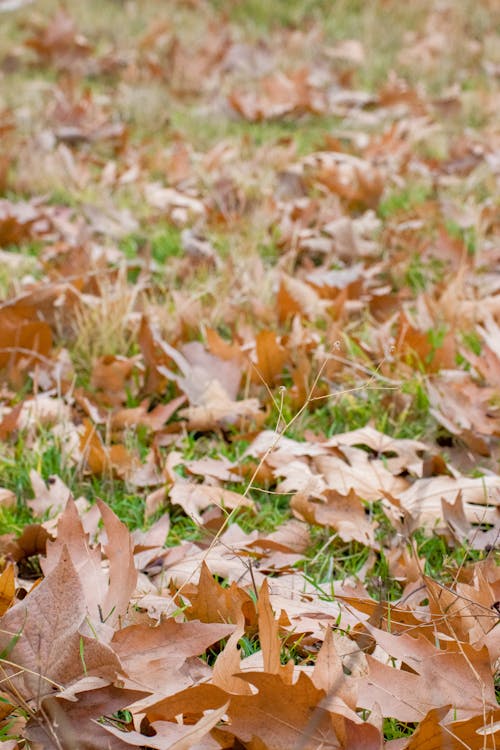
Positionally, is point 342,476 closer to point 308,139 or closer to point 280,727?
point 280,727

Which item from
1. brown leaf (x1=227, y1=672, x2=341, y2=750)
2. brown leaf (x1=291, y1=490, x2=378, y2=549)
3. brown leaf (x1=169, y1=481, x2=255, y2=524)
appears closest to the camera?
brown leaf (x1=227, y1=672, x2=341, y2=750)

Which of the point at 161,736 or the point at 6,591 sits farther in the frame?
the point at 6,591

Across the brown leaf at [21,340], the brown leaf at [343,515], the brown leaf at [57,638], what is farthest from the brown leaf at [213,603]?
the brown leaf at [21,340]

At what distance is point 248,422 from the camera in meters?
2.07

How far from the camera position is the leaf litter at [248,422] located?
3.65ft

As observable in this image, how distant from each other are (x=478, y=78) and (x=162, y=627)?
5.27 m

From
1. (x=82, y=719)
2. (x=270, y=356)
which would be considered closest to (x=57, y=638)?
(x=82, y=719)

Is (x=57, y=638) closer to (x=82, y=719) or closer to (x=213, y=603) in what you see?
(x=82, y=719)

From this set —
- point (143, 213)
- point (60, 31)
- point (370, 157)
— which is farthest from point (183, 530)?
point (60, 31)

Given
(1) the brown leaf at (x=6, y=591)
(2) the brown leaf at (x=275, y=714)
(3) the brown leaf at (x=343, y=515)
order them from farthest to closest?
(3) the brown leaf at (x=343, y=515), (1) the brown leaf at (x=6, y=591), (2) the brown leaf at (x=275, y=714)

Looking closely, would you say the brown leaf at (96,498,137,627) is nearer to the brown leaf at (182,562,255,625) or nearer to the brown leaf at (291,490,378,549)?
the brown leaf at (182,562,255,625)

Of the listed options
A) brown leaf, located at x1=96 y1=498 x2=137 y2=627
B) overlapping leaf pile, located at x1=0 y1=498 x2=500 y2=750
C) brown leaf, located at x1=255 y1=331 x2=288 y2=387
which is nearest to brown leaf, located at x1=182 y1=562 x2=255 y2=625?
overlapping leaf pile, located at x1=0 y1=498 x2=500 y2=750

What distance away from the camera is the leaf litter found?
43.8 inches

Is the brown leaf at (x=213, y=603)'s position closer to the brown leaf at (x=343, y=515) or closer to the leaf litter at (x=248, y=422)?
the leaf litter at (x=248, y=422)
